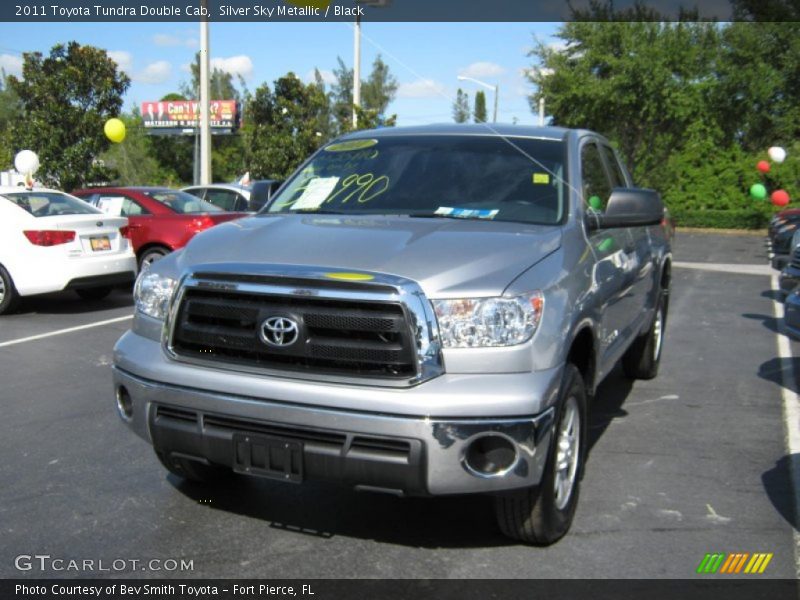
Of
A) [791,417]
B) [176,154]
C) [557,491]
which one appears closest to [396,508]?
[557,491]

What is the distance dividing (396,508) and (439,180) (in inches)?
67.4

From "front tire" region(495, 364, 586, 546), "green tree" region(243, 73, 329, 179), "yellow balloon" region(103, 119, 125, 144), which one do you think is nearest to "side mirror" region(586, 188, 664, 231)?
"front tire" region(495, 364, 586, 546)

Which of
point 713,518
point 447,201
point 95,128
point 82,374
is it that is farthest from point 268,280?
point 95,128

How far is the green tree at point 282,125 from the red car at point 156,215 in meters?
13.8

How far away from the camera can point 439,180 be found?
4637mm

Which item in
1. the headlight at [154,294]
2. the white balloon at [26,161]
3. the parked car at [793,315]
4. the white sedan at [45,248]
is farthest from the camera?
the white balloon at [26,161]

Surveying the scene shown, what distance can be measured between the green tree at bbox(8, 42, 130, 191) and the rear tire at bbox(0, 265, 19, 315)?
395 inches

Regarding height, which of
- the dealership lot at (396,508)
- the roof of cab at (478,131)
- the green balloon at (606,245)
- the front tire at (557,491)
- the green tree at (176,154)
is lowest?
the green tree at (176,154)

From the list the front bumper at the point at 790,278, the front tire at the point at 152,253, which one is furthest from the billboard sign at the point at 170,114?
the front bumper at the point at 790,278

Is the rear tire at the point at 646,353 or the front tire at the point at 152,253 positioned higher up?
the rear tire at the point at 646,353

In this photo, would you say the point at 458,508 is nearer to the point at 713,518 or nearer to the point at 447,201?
the point at 713,518

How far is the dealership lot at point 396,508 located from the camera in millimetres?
3645

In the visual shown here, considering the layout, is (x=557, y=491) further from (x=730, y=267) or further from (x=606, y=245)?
(x=730, y=267)

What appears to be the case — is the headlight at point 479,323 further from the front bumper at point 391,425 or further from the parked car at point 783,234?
the parked car at point 783,234
